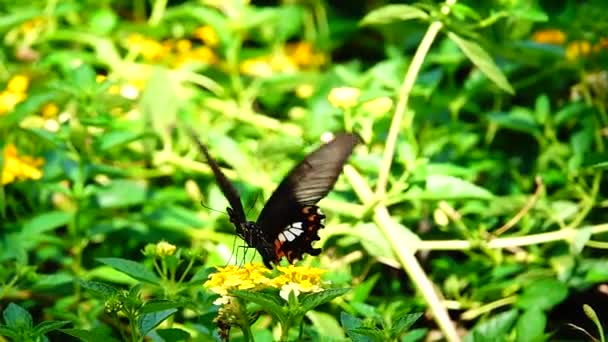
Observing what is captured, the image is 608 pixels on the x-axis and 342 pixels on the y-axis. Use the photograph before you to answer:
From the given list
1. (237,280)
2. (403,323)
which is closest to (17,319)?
(237,280)

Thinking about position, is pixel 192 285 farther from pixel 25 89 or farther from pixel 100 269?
pixel 25 89

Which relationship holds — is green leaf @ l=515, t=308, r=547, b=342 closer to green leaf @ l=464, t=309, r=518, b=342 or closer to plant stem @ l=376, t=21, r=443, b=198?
green leaf @ l=464, t=309, r=518, b=342

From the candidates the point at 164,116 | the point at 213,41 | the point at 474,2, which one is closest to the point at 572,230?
the point at 164,116

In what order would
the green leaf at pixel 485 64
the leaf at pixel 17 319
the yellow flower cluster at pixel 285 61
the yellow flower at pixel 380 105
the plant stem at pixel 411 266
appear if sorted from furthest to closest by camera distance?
1. the yellow flower cluster at pixel 285 61
2. the yellow flower at pixel 380 105
3. the green leaf at pixel 485 64
4. the plant stem at pixel 411 266
5. the leaf at pixel 17 319

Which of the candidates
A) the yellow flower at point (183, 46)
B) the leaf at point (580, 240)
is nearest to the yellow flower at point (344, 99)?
the leaf at point (580, 240)

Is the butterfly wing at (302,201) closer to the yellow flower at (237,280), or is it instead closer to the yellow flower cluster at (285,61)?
the yellow flower at (237,280)

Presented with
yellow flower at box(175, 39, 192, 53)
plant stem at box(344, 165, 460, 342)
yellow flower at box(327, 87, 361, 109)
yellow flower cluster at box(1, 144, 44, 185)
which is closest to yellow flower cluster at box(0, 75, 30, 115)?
yellow flower cluster at box(1, 144, 44, 185)
